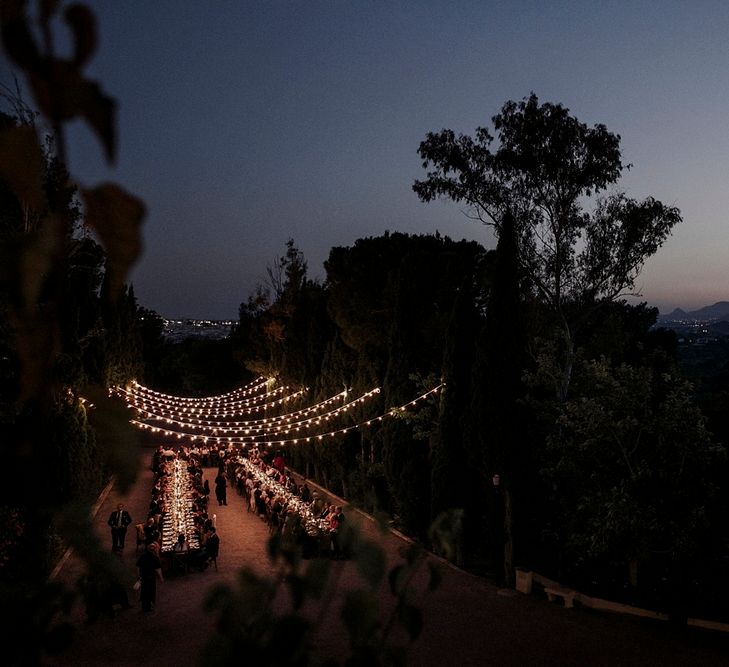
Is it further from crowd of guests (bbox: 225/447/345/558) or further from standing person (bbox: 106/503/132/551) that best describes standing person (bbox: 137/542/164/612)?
standing person (bbox: 106/503/132/551)

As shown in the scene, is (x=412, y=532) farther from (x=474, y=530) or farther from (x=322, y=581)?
(x=322, y=581)

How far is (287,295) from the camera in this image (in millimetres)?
29312

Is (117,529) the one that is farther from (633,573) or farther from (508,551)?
(633,573)

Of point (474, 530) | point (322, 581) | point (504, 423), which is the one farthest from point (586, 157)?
point (322, 581)

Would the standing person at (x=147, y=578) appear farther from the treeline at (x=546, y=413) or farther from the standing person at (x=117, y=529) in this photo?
the treeline at (x=546, y=413)

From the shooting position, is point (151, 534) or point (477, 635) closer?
point (477, 635)

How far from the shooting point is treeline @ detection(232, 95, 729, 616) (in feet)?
31.1

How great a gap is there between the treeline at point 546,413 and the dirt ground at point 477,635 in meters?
0.76

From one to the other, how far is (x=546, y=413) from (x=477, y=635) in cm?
380

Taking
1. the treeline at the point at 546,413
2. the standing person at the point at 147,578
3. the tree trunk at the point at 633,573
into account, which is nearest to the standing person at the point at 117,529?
the standing person at the point at 147,578

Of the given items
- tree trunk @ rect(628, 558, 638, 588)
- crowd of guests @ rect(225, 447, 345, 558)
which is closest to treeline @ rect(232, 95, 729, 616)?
tree trunk @ rect(628, 558, 638, 588)

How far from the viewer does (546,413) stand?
11328 mm

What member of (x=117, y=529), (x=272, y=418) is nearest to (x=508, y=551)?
(x=117, y=529)

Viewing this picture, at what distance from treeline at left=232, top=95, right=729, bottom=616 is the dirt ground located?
0.76 meters
